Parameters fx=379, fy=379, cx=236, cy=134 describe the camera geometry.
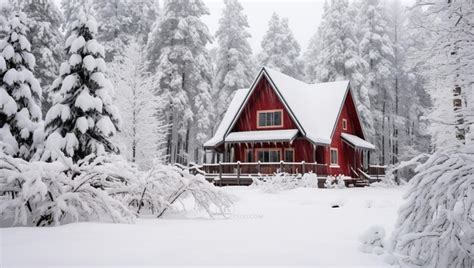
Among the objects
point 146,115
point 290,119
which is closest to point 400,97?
point 290,119

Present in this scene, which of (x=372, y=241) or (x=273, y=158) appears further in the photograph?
(x=273, y=158)

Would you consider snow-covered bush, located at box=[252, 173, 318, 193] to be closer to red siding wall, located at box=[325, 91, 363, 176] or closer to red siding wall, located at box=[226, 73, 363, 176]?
red siding wall, located at box=[226, 73, 363, 176]

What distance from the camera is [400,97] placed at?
4494 centimetres

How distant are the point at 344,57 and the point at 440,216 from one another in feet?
124

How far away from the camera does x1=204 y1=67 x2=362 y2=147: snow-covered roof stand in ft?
91.7

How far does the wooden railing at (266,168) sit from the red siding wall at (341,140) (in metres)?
3.93

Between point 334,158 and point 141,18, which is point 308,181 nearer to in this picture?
point 334,158

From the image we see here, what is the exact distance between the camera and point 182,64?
38.5 meters

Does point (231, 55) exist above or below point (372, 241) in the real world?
above

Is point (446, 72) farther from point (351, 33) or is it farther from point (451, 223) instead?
point (351, 33)

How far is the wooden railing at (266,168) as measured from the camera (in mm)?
24692

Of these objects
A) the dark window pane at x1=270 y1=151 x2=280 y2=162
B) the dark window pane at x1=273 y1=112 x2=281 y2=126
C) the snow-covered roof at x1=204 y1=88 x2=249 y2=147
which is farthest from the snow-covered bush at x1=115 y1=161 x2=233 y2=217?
the dark window pane at x1=273 y1=112 x2=281 y2=126

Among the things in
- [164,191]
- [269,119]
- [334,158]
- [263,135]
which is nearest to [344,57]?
[334,158]

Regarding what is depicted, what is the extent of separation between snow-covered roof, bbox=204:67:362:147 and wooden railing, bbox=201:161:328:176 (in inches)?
80.6
